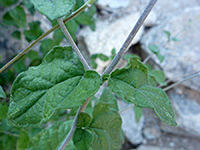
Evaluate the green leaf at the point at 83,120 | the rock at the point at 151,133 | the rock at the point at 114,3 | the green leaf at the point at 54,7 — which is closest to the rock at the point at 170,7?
the rock at the point at 114,3

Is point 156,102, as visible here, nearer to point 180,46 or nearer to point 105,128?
point 105,128

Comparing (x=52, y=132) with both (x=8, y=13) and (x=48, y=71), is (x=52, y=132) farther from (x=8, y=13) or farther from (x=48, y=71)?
(x=8, y=13)

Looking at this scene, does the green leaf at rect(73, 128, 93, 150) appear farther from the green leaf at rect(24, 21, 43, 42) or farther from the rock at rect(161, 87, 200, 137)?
the rock at rect(161, 87, 200, 137)

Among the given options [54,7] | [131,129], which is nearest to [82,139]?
[54,7]

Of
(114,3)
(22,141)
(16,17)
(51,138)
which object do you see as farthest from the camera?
(114,3)

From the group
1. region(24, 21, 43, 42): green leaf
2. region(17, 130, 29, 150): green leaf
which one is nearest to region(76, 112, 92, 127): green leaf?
region(17, 130, 29, 150): green leaf

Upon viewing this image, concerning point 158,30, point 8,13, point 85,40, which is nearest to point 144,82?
point 8,13
